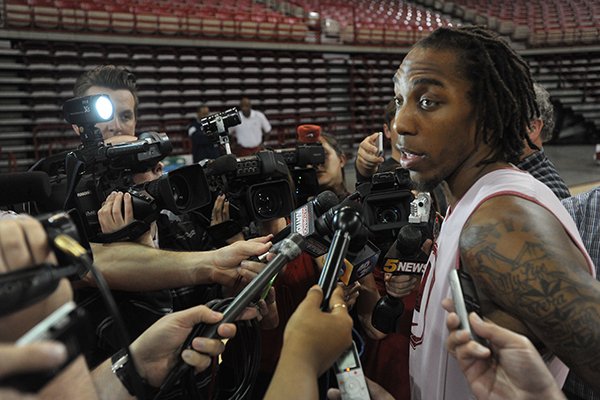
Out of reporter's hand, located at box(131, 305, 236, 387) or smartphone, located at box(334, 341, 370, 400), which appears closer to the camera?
smartphone, located at box(334, 341, 370, 400)

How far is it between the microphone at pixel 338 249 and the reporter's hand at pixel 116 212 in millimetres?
854

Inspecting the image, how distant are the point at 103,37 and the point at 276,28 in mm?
3359

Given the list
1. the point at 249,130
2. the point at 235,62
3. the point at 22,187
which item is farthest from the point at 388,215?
the point at 235,62

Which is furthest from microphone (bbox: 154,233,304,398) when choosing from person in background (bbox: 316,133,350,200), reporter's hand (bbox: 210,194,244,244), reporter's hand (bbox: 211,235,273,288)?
person in background (bbox: 316,133,350,200)

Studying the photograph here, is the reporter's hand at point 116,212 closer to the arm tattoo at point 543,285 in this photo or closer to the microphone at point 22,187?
the microphone at point 22,187

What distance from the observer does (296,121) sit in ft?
32.8

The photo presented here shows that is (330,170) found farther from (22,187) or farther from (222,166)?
(22,187)

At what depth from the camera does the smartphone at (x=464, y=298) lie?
78 centimetres

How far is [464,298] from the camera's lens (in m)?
0.82

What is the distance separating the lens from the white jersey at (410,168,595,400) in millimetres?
953

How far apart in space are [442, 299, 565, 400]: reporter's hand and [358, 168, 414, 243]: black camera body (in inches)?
31.3

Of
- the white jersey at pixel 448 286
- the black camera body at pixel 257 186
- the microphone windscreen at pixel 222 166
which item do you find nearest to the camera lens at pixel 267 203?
the black camera body at pixel 257 186

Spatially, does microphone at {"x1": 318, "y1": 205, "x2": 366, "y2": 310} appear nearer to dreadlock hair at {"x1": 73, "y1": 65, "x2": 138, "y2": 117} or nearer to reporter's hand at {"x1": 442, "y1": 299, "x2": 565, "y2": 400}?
reporter's hand at {"x1": 442, "y1": 299, "x2": 565, "y2": 400}

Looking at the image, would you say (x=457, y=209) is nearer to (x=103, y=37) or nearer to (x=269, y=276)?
(x=269, y=276)
